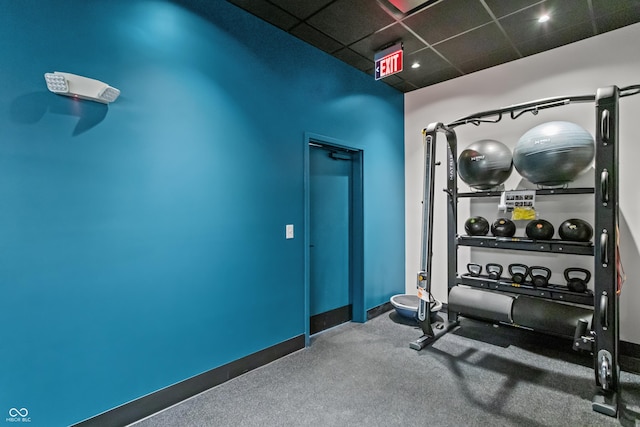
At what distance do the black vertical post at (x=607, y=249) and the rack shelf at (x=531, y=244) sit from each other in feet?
1.54

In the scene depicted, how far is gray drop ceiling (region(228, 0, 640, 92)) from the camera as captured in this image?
2.64m

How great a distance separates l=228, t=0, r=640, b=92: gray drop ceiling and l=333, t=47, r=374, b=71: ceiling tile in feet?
0.04

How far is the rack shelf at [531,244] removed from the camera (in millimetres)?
2730

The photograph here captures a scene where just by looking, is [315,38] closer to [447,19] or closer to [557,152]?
[447,19]

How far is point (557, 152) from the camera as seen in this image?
2670 millimetres

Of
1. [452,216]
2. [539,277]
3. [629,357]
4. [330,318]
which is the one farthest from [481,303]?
[330,318]

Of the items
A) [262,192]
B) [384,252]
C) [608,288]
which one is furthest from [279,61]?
[608,288]

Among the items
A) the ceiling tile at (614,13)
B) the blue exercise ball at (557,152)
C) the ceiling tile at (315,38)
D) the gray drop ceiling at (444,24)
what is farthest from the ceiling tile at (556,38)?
the ceiling tile at (315,38)

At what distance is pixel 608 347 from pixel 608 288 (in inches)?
17.6

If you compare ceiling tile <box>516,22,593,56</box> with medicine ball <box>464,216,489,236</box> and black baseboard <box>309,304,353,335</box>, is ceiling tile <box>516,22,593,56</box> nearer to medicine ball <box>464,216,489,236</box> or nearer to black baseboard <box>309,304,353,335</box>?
medicine ball <box>464,216,489,236</box>

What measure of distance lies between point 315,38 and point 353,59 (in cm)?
65

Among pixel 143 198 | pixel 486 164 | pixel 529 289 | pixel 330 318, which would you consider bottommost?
pixel 330 318

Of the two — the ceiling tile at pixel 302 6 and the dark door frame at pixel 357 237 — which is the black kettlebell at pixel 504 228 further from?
the ceiling tile at pixel 302 6

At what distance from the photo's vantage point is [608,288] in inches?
89.3
